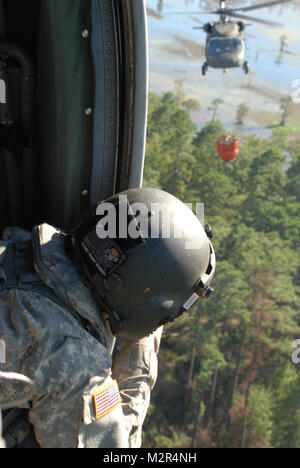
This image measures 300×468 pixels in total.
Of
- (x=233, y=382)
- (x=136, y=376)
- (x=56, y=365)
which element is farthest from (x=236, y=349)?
(x=56, y=365)

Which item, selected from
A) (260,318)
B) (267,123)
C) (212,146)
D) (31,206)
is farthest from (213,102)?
(31,206)

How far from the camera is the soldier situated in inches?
84.7

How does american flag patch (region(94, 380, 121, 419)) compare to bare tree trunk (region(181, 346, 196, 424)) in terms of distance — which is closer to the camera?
american flag patch (region(94, 380, 121, 419))

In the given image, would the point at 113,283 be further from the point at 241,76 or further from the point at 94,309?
the point at 241,76

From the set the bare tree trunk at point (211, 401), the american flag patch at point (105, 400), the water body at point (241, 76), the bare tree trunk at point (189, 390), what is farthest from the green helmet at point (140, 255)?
the water body at point (241, 76)

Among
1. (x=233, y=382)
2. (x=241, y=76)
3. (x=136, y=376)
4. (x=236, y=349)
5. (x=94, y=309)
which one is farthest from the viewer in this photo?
(x=241, y=76)

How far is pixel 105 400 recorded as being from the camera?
2188mm

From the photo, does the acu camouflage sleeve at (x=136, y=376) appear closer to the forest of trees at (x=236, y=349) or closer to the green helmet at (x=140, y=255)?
the green helmet at (x=140, y=255)

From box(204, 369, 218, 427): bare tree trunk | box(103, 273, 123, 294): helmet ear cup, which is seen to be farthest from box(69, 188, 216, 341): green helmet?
box(204, 369, 218, 427): bare tree trunk

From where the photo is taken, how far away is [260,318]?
1752 centimetres

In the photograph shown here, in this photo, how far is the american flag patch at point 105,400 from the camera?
2152mm

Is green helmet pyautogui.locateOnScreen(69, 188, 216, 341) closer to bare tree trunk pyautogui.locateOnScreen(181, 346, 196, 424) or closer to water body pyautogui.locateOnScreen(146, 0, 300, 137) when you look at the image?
bare tree trunk pyautogui.locateOnScreen(181, 346, 196, 424)

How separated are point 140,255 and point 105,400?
711mm

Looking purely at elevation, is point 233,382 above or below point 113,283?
below
